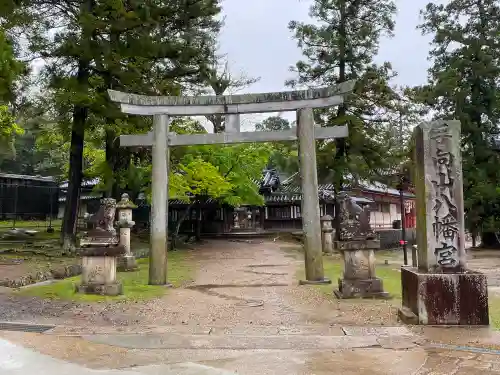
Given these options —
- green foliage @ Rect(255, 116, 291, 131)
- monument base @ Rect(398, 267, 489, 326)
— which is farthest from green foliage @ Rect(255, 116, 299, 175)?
green foliage @ Rect(255, 116, 291, 131)

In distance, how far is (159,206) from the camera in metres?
11.9

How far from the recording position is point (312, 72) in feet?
81.9

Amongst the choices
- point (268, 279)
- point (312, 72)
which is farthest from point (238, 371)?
point (312, 72)

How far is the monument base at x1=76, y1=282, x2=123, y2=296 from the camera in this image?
1000cm

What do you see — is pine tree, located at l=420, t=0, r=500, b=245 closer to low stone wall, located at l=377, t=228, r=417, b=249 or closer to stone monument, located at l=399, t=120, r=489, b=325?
low stone wall, located at l=377, t=228, r=417, b=249

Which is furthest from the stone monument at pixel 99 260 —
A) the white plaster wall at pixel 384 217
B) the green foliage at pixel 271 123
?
the green foliage at pixel 271 123

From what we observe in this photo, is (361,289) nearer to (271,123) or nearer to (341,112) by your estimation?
(341,112)

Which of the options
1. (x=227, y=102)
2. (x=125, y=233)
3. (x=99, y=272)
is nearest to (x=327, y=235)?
(x=125, y=233)

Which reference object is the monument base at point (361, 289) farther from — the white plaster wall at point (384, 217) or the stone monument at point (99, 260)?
the white plaster wall at point (384, 217)

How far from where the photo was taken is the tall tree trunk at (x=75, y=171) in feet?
59.5

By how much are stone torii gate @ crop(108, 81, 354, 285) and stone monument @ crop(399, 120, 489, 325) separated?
442cm

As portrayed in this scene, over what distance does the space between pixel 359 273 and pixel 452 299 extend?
320cm

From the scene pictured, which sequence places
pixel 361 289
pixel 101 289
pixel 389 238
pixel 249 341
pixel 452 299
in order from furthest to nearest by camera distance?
pixel 389 238 < pixel 101 289 < pixel 361 289 < pixel 452 299 < pixel 249 341

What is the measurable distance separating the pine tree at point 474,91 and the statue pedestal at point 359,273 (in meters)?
17.3
